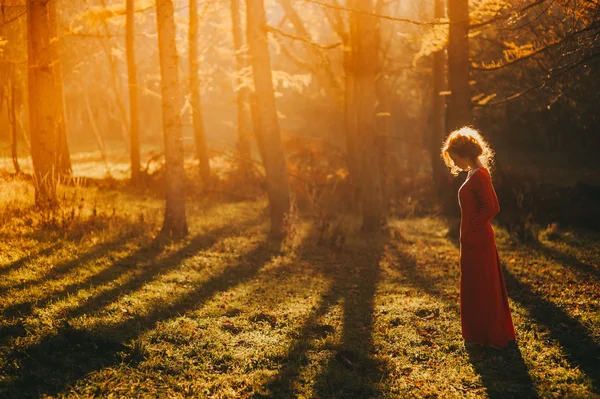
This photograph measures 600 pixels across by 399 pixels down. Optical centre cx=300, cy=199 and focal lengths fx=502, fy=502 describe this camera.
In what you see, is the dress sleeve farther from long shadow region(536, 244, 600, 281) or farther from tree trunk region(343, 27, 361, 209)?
tree trunk region(343, 27, 361, 209)

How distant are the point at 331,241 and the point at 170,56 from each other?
514 cm

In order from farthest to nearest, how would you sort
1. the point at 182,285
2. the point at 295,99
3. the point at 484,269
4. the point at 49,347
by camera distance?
the point at 295,99
the point at 182,285
the point at 484,269
the point at 49,347

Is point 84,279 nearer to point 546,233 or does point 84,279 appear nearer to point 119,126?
point 546,233

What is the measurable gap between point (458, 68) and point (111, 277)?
31.6ft

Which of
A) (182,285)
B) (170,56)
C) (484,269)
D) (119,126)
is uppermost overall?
(119,126)

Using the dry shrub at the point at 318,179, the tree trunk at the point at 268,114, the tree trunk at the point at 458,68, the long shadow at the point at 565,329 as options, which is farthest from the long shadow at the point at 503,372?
the dry shrub at the point at 318,179

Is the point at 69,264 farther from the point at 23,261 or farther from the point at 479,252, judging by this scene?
the point at 479,252

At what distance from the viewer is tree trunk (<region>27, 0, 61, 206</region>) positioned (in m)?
10.1

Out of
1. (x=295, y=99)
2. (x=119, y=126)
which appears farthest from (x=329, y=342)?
(x=119, y=126)

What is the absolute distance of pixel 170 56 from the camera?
10047 millimetres

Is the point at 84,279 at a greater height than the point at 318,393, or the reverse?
the point at 84,279

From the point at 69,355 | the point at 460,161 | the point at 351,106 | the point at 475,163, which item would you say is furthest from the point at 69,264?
the point at 351,106

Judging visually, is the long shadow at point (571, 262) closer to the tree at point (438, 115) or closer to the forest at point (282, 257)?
the forest at point (282, 257)

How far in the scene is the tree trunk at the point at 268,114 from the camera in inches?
431
